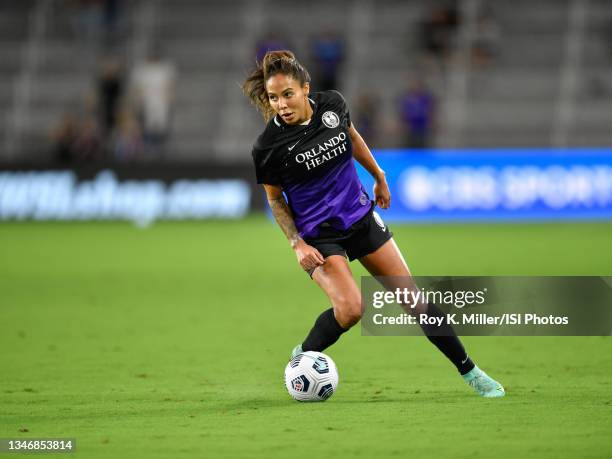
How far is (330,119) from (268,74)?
557mm

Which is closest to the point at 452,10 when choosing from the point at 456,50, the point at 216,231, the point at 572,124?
the point at 456,50

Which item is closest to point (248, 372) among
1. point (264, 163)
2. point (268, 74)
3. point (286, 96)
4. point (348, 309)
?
point (348, 309)

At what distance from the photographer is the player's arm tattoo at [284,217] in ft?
25.0

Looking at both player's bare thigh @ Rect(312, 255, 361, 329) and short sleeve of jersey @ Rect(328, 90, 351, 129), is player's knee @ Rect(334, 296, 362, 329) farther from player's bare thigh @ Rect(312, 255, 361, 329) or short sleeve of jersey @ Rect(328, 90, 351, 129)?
short sleeve of jersey @ Rect(328, 90, 351, 129)

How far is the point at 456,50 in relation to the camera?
26719mm

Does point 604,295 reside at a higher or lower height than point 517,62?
lower

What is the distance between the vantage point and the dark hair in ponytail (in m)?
7.38

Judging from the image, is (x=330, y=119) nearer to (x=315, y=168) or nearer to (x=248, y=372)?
(x=315, y=168)

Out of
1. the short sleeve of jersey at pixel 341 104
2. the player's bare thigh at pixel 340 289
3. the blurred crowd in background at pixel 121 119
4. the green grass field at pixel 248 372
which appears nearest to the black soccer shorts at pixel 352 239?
the player's bare thigh at pixel 340 289

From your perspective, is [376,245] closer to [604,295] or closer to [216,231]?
[604,295]

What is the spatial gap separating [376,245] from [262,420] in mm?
1484

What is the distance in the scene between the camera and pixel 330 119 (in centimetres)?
770

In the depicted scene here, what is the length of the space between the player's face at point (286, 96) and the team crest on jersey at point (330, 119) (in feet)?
0.72

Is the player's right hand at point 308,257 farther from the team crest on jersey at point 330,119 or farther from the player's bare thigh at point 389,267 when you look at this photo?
the team crest on jersey at point 330,119
